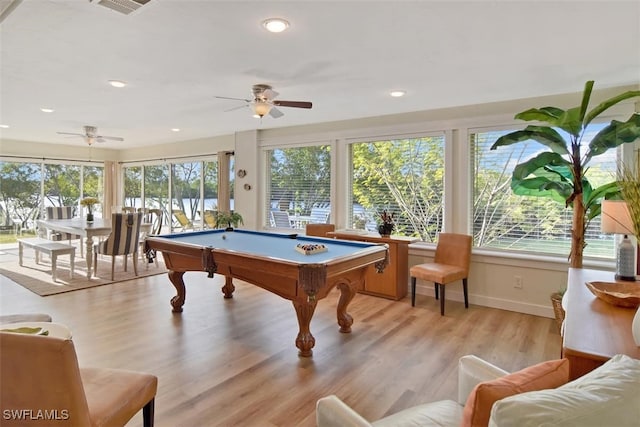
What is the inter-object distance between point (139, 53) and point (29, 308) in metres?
3.16

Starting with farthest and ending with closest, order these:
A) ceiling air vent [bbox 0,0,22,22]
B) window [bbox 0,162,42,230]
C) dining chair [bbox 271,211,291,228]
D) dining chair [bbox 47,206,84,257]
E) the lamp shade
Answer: window [bbox 0,162,42,230] < dining chair [bbox 47,206,84,257] < dining chair [bbox 271,211,291,228] < the lamp shade < ceiling air vent [bbox 0,0,22,22]

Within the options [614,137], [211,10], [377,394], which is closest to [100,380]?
[377,394]

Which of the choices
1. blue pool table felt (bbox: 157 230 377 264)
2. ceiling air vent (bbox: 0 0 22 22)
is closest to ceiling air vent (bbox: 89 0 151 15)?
ceiling air vent (bbox: 0 0 22 22)

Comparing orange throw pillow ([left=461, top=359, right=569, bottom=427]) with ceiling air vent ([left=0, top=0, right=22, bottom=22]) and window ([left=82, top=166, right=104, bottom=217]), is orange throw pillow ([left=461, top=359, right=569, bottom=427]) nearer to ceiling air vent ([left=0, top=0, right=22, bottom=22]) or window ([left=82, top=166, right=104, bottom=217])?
ceiling air vent ([left=0, top=0, right=22, bottom=22])

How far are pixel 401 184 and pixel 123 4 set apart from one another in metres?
3.83

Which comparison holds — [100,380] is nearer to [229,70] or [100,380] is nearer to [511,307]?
[229,70]

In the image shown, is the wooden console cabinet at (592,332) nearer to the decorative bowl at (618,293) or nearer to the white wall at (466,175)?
the decorative bowl at (618,293)

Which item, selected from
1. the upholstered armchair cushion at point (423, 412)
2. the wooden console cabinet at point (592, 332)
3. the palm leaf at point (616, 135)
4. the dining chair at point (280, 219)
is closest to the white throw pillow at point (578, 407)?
the wooden console cabinet at point (592, 332)

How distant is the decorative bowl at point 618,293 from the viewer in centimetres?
173

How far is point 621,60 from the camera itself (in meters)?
2.92

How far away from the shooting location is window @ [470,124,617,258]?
12.5 ft

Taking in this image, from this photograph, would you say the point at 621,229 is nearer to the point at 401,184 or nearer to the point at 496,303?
the point at 496,303

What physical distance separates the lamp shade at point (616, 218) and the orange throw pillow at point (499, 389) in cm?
192

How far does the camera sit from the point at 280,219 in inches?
251
